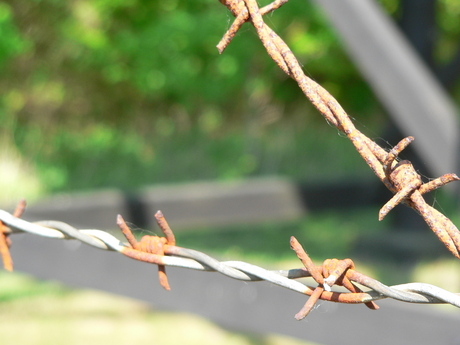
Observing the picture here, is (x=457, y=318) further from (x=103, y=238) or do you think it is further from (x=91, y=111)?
(x=91, y=111)

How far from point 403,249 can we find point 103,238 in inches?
181

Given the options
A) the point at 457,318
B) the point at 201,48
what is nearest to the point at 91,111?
the point at 201,48

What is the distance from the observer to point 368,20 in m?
2.80

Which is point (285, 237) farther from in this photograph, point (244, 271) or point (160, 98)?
point (244, 271)

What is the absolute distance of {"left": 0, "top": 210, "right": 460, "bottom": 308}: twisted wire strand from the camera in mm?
700

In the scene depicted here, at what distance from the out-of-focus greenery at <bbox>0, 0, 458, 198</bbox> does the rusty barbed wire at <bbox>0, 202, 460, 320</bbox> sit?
17.4 ft

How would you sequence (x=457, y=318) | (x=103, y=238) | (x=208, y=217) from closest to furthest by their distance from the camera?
(x=103, y=238), (x=457, y=318), (x=208, y=217)

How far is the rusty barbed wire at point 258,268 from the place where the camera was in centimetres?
70

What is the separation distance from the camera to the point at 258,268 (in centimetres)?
79

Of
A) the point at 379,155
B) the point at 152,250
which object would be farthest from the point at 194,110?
the point at 379,155

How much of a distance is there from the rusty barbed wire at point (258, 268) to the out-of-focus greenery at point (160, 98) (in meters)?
5.32

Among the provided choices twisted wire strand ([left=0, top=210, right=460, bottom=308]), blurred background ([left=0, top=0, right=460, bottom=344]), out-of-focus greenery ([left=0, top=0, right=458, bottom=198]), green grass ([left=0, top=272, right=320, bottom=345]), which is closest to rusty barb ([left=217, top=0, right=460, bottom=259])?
twisted wire strand ([left=0, top=210, right=460, bottom=308])

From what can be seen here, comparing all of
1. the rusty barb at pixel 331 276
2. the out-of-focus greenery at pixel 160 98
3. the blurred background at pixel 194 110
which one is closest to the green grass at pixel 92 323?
the blurred background at pixel 194 110

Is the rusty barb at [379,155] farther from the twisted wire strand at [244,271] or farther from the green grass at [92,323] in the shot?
the green grass at [92,323]
